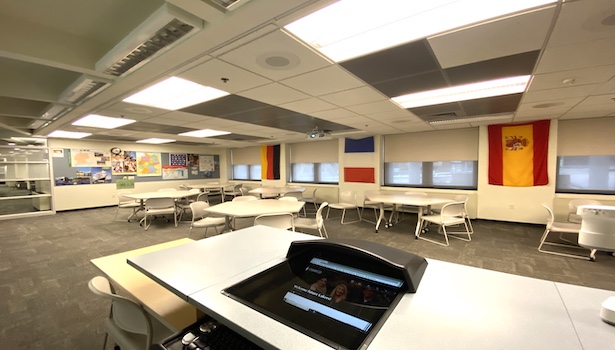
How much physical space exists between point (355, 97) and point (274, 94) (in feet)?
3.74

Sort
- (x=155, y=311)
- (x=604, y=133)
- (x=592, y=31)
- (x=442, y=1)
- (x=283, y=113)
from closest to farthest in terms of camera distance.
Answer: (x=155, y=311) < (x=442, y=1) < (x=592, y=31) < (x=283, y=113) < (x=604, y=133)

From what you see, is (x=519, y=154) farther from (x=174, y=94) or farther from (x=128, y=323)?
(x=128, y=323)

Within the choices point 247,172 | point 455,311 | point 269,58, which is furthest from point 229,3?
point 247,172

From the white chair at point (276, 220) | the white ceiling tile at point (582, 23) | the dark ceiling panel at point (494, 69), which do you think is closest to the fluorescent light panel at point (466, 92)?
the dark ceiling panel at point (494, 69)

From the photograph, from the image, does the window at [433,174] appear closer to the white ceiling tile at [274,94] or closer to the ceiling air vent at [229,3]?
the white ceiling tile at [274,94]

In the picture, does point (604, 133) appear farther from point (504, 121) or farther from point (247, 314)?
point (247, 314)

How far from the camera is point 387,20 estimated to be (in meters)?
1.69

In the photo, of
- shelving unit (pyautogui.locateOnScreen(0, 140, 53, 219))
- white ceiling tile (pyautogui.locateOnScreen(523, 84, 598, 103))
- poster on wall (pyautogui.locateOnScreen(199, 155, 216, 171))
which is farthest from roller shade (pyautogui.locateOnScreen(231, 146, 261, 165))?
white ceiling tile (pyautogui.locateOnScreen(523, 84, 598, 103))

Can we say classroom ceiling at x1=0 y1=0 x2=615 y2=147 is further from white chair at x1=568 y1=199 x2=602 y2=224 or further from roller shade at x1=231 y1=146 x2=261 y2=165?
roller shade at x1=231 y1=146 x2=261 y2=165

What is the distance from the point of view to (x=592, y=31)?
1.73 meters

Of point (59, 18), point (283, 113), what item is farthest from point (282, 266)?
point (283, 113)

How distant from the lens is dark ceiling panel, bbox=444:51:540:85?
2.19 meters

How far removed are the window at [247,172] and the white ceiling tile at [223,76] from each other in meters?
8.16

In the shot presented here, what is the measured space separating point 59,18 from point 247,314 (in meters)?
2.78
